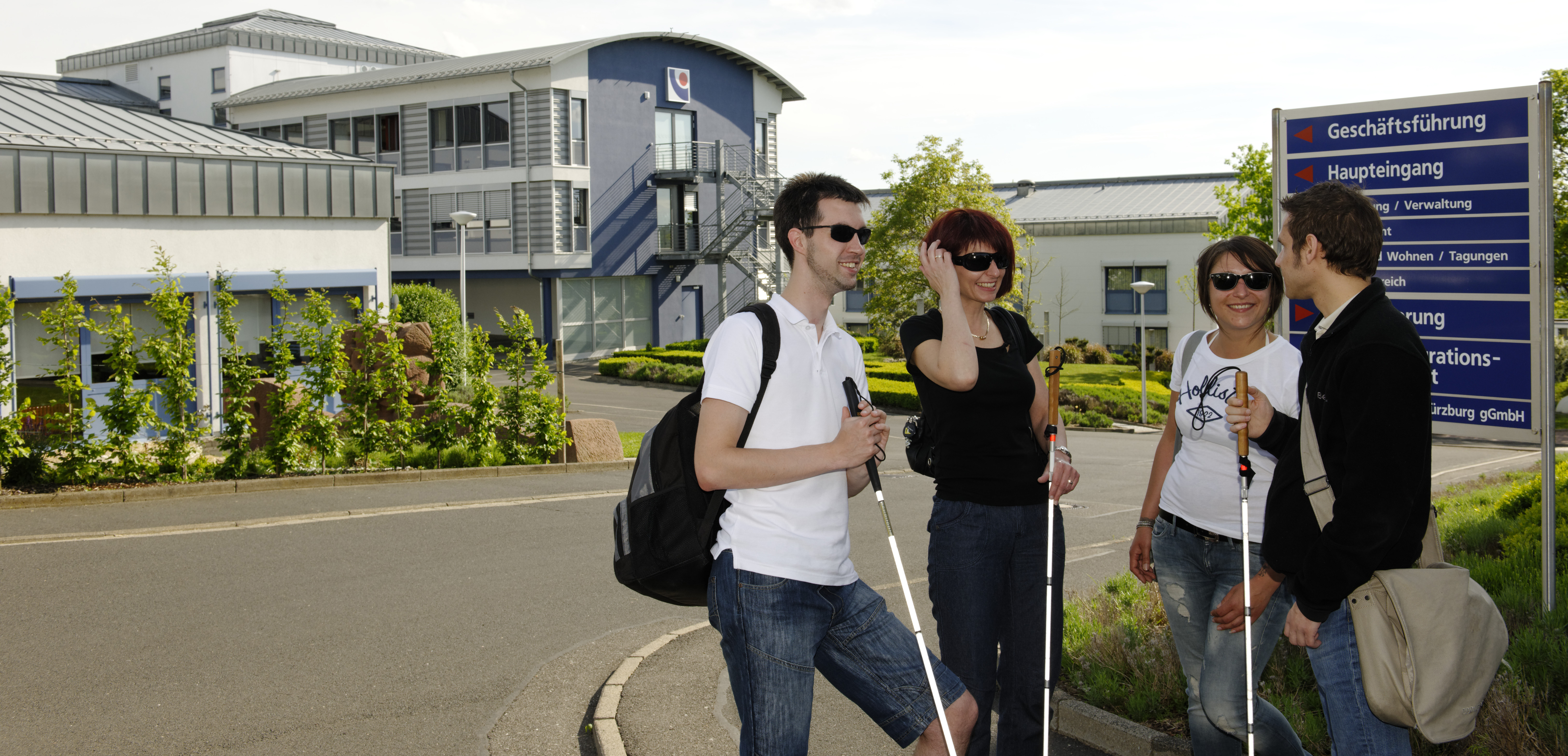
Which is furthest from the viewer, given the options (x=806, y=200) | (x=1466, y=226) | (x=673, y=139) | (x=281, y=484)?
(x=673, y=139)

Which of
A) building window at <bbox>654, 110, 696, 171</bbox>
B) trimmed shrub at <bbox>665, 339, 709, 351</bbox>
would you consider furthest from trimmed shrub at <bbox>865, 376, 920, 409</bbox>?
building window at <bbox>654, 110, 696, 171</bbox>

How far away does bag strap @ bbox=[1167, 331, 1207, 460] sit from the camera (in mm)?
4156

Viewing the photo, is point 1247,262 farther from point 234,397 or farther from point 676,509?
point 234,397

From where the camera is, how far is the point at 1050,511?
152 inches

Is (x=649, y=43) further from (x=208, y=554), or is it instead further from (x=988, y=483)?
(x=988, y=483)

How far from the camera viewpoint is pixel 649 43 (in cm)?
4019

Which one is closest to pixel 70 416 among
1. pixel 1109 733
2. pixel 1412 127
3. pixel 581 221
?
pixel 1109 733

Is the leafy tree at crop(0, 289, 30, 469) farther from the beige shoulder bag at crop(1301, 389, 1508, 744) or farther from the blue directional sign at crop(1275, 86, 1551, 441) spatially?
the beige shoulder bag at crop(1301, 389, 1508, 744)

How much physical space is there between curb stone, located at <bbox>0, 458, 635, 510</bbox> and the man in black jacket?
11460 mm

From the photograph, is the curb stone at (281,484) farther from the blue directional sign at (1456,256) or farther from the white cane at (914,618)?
the white cane at (914,618)

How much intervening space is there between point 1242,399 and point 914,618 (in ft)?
3.82

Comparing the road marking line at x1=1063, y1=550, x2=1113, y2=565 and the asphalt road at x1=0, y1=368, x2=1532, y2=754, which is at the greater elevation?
the asphalt road at x1=0, y1=368, x2=1532, y2=754

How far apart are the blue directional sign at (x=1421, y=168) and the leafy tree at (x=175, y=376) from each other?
35.8 ft

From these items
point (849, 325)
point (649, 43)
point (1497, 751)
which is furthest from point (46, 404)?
point (849, 325)
